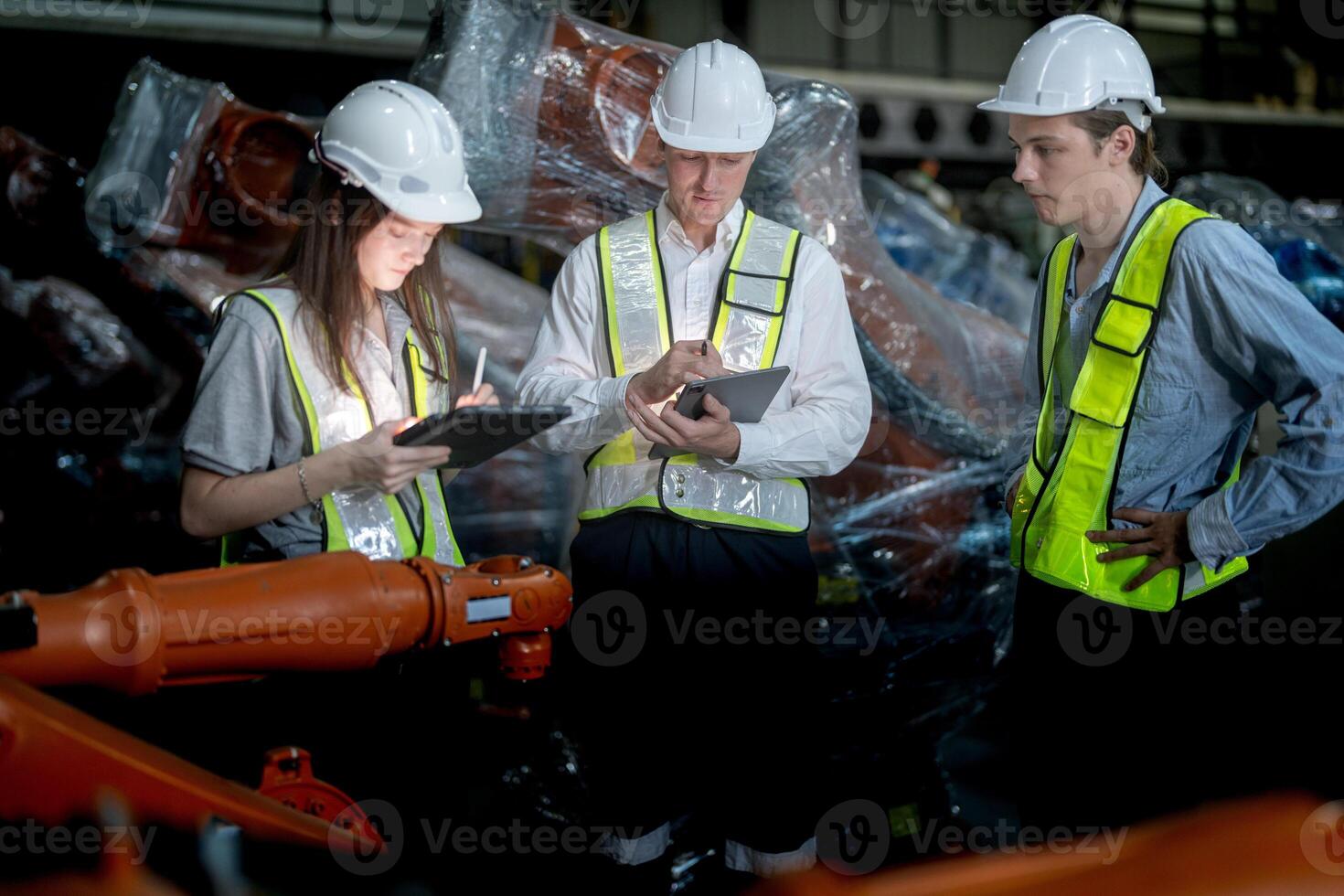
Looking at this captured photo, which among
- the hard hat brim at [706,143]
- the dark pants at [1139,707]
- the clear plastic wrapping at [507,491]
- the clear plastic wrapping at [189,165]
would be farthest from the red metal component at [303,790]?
the clear plastic wrapping at [189,165]

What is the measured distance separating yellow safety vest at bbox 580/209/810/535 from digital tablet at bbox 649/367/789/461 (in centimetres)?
9

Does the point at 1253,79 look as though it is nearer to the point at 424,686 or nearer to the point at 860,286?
the point at 860,286

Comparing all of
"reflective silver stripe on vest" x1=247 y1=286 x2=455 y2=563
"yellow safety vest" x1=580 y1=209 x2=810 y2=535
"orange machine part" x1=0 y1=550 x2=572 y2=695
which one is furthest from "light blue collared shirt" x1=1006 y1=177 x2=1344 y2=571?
"reflective silver stripe on vest" x1=247 y1=286 x2=455 y2=563

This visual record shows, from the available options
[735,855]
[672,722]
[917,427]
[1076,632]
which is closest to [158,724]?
[672,722]

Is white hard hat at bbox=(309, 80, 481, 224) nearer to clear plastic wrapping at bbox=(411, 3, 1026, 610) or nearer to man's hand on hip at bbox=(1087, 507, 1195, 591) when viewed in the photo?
clear plastic wrapping at bbox=(411, 3, 1026, 610)

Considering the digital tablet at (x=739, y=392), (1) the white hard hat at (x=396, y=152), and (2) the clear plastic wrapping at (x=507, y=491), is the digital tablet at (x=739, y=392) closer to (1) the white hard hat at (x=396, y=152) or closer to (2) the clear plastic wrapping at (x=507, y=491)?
(1) the white hard hat at (x=396, y=152)

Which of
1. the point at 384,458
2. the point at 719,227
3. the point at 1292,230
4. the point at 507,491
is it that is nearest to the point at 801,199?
the point at 719,227

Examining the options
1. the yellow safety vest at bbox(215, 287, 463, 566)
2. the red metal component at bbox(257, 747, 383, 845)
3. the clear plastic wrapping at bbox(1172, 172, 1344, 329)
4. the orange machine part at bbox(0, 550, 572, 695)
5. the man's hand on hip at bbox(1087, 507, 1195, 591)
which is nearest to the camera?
the orange machine part at bbox(0, 550, 572, 695)

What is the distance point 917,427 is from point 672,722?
1503 mm

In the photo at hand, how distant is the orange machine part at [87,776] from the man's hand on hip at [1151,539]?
140cm

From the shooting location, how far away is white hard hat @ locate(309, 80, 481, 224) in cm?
227

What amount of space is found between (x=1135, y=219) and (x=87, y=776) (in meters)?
1.88

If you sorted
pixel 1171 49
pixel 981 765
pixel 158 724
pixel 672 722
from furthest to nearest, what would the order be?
pixel 1171 49 < pixel 981 765 < pixel 672 722 < pixel 158 724

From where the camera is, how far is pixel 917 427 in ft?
12.1
